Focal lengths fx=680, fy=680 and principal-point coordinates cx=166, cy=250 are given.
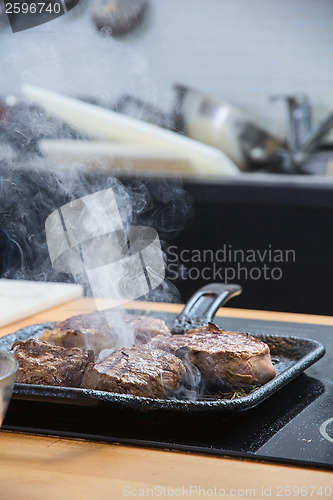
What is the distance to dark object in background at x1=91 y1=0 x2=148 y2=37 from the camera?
3947mm

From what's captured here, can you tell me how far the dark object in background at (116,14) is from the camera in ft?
13.0

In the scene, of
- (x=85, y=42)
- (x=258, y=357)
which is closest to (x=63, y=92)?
(x=85, y=42)

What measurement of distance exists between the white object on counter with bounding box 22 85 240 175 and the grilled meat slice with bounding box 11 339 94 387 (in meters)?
2.25

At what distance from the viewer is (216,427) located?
938 mm

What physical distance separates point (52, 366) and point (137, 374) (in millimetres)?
134

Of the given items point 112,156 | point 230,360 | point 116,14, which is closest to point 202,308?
point 230,360

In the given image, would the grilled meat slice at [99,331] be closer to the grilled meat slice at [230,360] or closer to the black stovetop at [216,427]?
the grilled meat slice at [230,360]

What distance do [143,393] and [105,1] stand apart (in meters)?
3.40

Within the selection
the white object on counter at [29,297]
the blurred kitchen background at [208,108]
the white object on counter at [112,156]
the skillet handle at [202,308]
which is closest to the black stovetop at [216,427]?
the skillet handle at [202,308]

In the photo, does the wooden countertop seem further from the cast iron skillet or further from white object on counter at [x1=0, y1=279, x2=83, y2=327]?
white object on counter at [x1=0, y1=279, x2=83, y2=327]

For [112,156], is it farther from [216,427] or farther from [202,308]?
[216,427]

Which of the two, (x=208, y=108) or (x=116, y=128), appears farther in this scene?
(x=208, y=108)

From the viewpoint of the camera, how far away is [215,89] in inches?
160

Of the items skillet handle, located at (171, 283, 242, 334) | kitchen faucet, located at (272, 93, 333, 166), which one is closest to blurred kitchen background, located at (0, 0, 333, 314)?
kitchen faucet, located at (272, 93, 333, 166)
